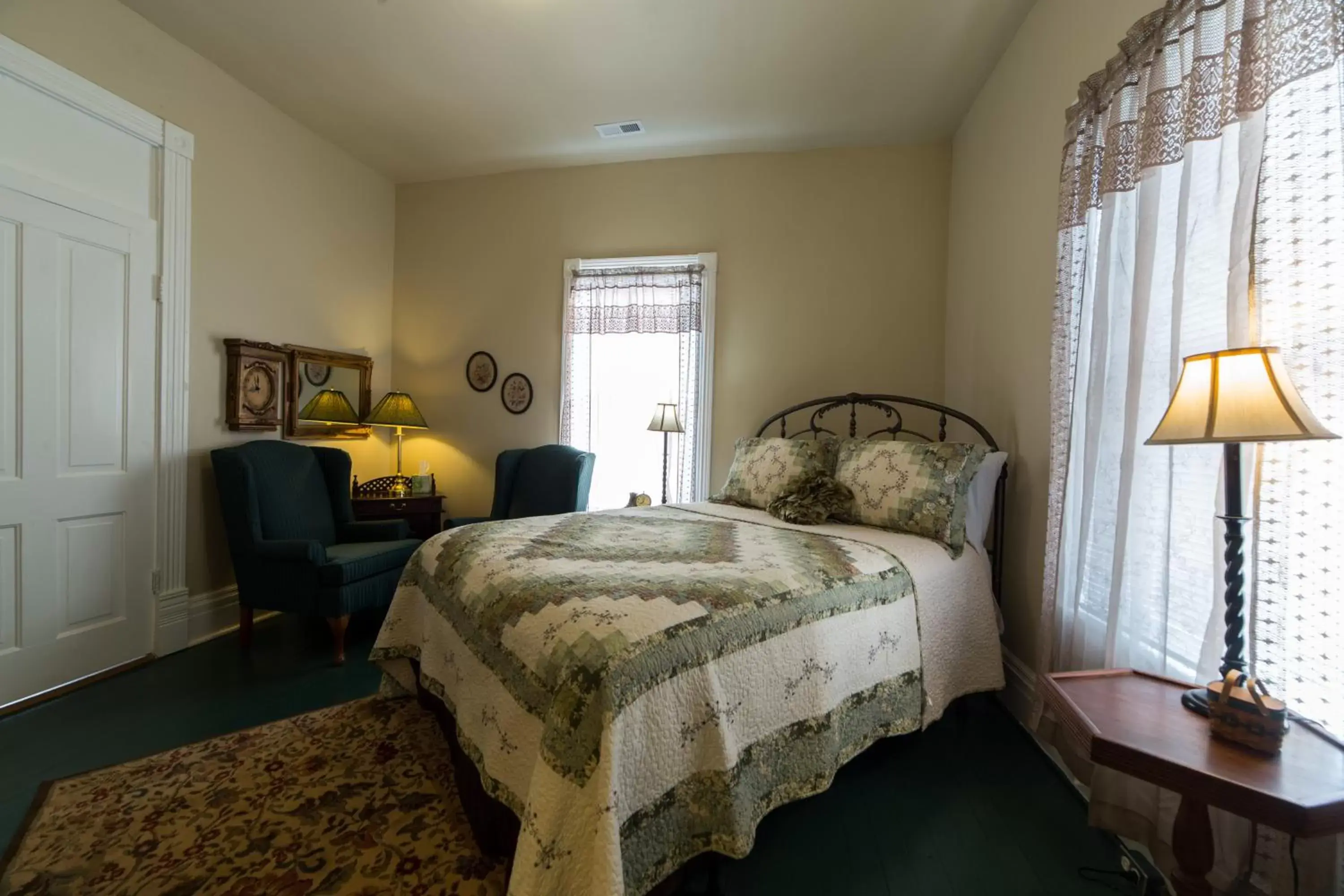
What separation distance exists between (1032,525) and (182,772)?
10.6ft

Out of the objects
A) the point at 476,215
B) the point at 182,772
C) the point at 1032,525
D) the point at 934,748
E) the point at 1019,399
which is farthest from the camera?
the point at 476,215

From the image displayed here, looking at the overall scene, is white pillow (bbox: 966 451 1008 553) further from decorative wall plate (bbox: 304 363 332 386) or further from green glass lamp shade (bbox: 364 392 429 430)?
decorative wall plate (bbox: 304 363 332 386)

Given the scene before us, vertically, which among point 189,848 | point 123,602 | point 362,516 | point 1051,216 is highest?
point 1051,216

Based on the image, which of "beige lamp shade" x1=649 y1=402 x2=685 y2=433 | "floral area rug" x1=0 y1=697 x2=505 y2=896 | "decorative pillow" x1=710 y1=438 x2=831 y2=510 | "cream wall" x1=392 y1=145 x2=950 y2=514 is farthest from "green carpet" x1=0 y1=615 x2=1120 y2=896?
"beige lamp shade" x1=649 y1=402 x2=685 y2=433

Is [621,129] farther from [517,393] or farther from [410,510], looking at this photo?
[410,510]

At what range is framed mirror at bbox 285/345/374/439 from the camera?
345cm

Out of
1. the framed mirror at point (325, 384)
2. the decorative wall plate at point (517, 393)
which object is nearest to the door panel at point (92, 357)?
the framed mirror at point (325, 384)

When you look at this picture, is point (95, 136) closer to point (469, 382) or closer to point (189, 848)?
point (469, 382)

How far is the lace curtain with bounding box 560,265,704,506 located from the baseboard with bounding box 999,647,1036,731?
1976 mm

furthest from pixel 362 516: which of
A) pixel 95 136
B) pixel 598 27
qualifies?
pixel 598 27

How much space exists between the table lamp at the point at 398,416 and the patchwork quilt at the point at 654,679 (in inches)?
82.9

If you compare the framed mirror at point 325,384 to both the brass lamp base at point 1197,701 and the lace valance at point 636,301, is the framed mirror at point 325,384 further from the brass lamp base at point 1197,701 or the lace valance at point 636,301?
the brass lamp base at point 1197,701

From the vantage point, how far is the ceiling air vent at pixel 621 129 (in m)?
3.33

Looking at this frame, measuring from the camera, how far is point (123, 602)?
2605 mm
